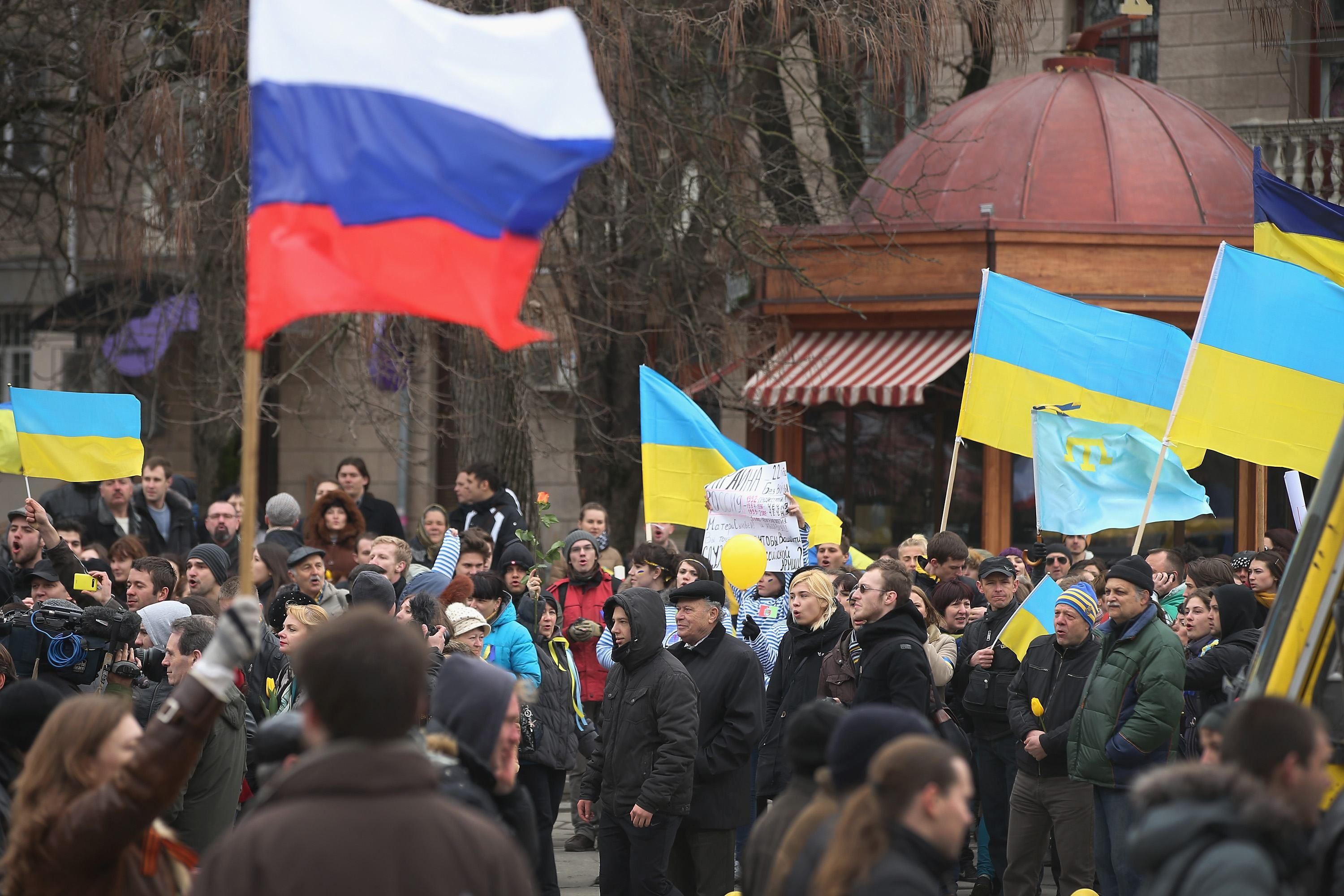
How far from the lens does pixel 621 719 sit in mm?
7742

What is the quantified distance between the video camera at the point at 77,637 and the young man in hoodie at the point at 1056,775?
4336 mm

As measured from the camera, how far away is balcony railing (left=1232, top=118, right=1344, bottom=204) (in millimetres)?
16453

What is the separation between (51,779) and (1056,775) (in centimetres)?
538

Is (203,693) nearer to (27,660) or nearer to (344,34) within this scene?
(344,34)

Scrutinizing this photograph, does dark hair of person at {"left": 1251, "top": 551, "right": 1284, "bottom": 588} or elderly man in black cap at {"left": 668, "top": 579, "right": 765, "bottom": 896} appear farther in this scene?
dark hair of person at {"left": 1251, "top": 551, "right": 1284, "bottom": 588}

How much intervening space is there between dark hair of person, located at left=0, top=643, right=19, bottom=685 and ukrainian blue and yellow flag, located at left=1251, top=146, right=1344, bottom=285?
7.36m

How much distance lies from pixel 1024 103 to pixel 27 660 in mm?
12526

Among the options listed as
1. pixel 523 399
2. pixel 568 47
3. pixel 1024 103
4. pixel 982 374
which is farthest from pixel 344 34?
pixel 1024 103

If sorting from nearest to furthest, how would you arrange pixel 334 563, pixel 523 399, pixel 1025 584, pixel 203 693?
pixel 203 693 → pixel 1025 584 → pixel 334 563 → pixel 523 399

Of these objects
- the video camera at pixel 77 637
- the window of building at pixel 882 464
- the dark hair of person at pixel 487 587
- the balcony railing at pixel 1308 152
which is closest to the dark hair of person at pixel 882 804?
the video camera at pixel 77 637

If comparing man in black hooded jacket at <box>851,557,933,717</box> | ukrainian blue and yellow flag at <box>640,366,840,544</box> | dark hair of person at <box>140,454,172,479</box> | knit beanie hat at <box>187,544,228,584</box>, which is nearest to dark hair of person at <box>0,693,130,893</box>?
man in black hooded jacket at <box>851,557,933,717</box>

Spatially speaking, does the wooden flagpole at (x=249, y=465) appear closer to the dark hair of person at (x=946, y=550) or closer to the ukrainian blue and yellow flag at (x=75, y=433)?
the dark hair of person at (x=946, y=550)

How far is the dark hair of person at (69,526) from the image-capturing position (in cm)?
1093

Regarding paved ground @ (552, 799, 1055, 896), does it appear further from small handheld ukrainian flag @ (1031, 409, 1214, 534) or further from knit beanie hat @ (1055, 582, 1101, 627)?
small handheld ukrainian flag @ (1031, 409, 1214, 534)
